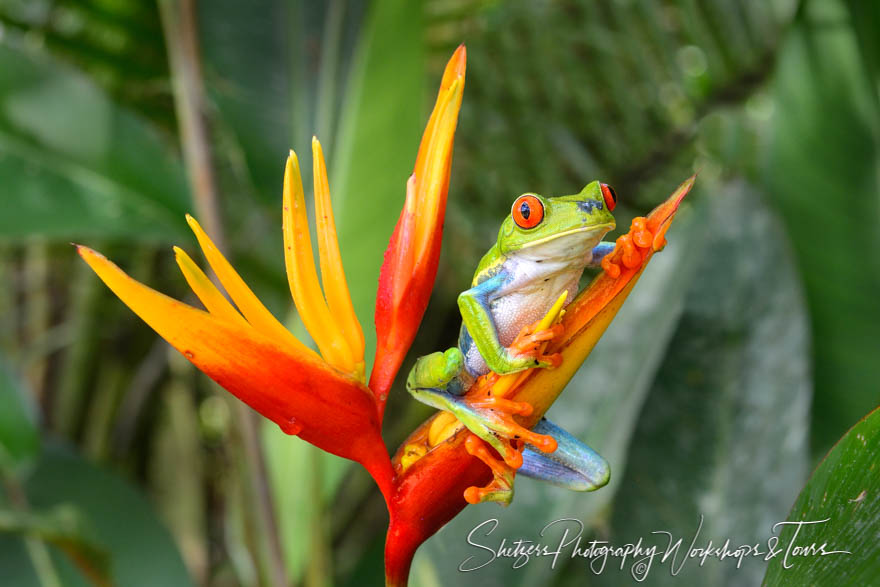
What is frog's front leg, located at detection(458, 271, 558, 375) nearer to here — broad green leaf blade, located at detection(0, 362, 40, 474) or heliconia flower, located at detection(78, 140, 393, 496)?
heliconia flower, located at detection(78, 140, 393, 496)

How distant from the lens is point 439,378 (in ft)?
1.13

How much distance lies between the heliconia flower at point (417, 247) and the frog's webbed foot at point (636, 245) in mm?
66

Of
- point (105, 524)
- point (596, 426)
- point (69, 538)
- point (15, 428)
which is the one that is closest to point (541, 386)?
point (596, 426)

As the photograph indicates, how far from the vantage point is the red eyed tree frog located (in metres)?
0.33

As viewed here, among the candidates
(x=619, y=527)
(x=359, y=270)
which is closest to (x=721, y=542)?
(x=619, y=527)

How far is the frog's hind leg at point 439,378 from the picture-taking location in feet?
1.12

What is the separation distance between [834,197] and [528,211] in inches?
16.7

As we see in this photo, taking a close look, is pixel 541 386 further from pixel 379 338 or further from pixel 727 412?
pixel 727 412

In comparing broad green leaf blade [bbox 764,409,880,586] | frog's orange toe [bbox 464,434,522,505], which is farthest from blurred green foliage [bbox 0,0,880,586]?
frog's orange toe [bbox 464,434,522,505]

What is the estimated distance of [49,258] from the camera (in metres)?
1.37

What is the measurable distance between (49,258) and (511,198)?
83cm

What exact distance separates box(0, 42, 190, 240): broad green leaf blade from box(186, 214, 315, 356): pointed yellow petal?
0.50 m

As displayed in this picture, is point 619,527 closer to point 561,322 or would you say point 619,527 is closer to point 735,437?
point 735,437

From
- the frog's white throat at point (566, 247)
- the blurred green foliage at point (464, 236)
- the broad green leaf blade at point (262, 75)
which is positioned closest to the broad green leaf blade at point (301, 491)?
the blurred green foliage at point (464, 236)
